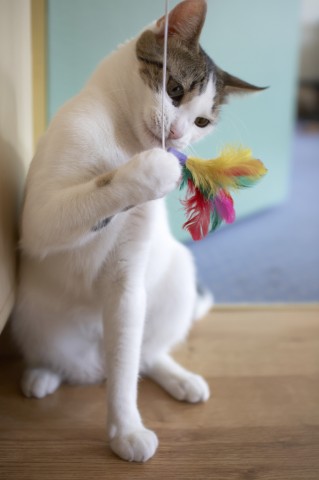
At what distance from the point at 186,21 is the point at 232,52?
94 centimetres

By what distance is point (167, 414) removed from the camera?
4.25 ft

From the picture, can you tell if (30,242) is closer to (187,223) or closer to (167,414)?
(187,223)

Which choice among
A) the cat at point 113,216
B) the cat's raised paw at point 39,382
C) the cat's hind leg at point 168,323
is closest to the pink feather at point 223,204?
the cat at point 113,216

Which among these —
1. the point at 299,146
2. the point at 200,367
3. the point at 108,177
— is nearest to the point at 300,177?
the point at 299,146

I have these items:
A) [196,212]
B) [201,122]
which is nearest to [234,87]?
[201,122]

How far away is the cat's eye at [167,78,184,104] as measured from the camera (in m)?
1.08

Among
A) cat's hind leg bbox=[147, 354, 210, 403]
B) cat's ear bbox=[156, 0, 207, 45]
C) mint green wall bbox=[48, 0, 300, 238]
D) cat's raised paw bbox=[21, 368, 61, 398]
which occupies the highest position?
cat's ear bbox=[156, 0, 207, 45]

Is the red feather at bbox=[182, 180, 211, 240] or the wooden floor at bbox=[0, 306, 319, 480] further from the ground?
the red feather at bbox=[182, 180, 211, 240]

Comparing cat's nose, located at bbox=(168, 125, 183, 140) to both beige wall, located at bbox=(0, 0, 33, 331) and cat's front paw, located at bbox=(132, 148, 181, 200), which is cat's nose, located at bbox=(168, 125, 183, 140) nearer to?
cat's front paw, located at bbox=(132, 148, 181, 200)

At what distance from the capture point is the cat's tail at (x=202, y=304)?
5.88ft

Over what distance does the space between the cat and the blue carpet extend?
2.86 feet

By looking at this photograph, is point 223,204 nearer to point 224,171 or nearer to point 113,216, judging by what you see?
point 224,171

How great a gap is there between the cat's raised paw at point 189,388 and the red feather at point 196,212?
51cm

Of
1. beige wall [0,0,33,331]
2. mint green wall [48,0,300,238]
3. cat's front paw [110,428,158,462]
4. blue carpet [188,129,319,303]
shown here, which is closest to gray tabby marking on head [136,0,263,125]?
mint green wall [48,0,300,238]
